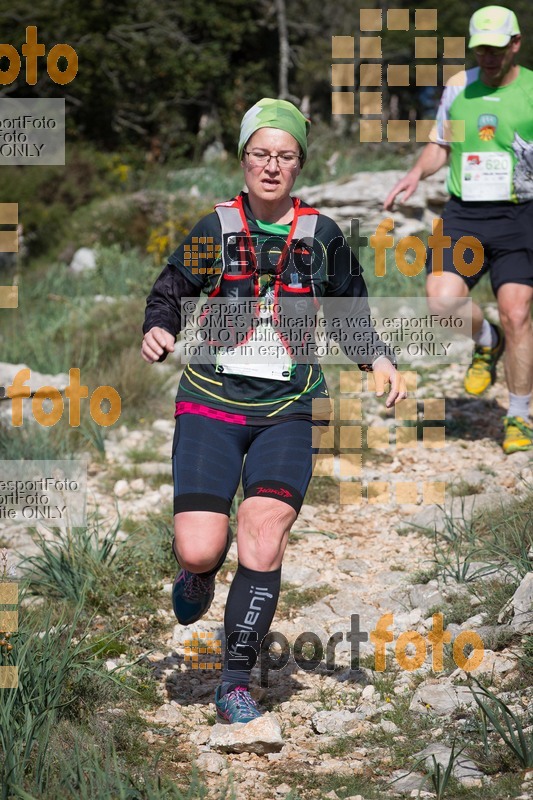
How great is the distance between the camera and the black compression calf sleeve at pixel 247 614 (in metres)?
2.96

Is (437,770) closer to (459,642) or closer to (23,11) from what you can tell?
(459,642)

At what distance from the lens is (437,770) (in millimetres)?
2543

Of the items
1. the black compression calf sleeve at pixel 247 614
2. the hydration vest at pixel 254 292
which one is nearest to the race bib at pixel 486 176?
the hydration vest at pixel 254 292

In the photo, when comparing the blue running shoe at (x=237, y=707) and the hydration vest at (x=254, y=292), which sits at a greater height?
the hydration vest at (x=254, y=292)

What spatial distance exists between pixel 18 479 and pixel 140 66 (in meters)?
9.24

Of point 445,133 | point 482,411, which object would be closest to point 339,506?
point 482,411

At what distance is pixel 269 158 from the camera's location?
3191 mm

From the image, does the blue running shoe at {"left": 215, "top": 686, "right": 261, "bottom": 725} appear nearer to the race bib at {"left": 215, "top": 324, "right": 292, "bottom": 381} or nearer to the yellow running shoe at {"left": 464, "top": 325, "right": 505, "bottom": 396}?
the race bib at {"left": 215, "top": 324, "right": 292, "bottom": 381}

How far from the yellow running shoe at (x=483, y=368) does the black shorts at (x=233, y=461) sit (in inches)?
111

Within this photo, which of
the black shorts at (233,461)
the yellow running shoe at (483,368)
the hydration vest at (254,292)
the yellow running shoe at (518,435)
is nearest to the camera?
the black shorts at (233,461)

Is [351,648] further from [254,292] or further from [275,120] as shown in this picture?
[275,120]

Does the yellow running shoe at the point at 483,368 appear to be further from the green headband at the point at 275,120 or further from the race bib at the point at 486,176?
the green headband at the point at 275,120

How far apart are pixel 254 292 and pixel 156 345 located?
0.35 metres

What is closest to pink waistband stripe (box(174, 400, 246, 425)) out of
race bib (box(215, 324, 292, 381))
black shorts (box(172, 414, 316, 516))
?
black shorts (box(172, 414, 316, 516))
